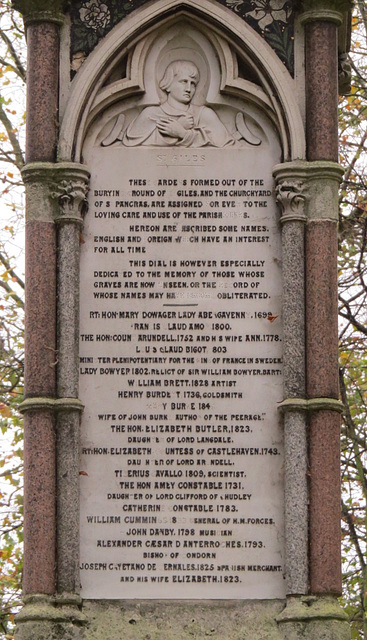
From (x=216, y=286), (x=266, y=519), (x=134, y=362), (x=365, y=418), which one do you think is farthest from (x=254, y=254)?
(x=365, y=418)

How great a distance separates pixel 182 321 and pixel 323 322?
112 centimetres

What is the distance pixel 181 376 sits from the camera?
12156mm

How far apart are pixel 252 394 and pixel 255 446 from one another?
412mm

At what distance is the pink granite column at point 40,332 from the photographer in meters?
11.7

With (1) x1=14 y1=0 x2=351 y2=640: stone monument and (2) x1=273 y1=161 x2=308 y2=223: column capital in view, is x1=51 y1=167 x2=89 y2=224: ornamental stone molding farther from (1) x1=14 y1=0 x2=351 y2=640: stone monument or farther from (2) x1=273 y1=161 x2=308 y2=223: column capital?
(2) x1=273 y1=161 x2=308 y2=223: column capital

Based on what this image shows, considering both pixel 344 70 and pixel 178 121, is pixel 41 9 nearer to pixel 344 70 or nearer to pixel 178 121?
pixel 178 121

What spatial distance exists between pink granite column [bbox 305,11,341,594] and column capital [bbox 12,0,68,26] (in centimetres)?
203

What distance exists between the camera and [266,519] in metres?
11.9

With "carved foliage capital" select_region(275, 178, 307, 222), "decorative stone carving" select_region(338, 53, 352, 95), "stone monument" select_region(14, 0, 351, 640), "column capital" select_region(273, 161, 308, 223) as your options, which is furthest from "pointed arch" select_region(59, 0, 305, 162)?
"decorative stone carving" select_region(338, 53, 352, 95)

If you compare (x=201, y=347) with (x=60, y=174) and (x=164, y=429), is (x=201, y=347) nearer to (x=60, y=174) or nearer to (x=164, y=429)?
(x=164, y=429)

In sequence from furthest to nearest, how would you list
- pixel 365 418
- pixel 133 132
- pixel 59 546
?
pixel 365 418
pixel 133 132
pixel 59 546

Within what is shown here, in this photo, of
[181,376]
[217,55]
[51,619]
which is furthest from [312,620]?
[217,55]

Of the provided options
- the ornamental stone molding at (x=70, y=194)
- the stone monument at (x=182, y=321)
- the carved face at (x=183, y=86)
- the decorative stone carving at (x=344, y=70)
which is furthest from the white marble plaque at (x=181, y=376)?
the decorative stone carving at (x=344, y=70)

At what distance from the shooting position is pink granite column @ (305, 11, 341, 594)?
11.7 m
